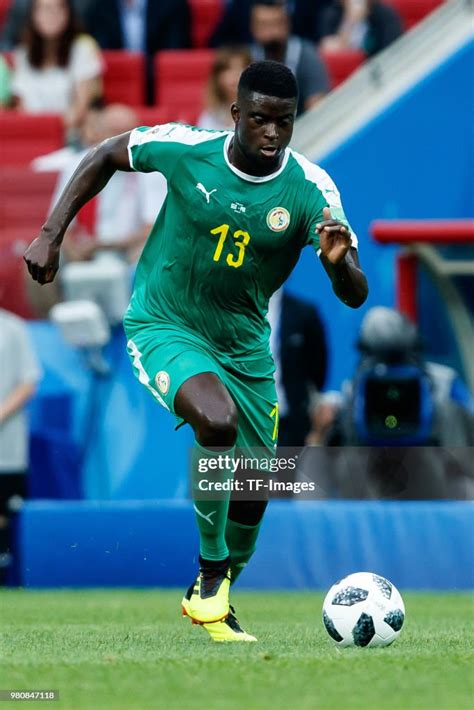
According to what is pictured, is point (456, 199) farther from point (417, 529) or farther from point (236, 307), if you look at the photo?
point (236, 307)

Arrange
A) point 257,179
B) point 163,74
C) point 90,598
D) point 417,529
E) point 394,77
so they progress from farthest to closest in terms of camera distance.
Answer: point 163,74
point 394,77
point 417,529
point 90,598
point 257,179

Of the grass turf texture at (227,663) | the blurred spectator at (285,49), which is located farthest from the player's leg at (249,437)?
the blurred spectator at (285,49)

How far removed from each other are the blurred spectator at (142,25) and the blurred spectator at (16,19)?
0.51 ft

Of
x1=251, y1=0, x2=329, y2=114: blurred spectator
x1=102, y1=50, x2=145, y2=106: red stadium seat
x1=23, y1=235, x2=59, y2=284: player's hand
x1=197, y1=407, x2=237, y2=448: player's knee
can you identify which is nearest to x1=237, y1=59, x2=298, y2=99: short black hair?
x1=23, y1=235, x2=59, y2=284: player's hand

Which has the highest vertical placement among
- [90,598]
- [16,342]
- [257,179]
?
[257,179]

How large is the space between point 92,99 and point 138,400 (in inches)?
113

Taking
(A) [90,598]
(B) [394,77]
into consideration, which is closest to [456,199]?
(B) [394,77]

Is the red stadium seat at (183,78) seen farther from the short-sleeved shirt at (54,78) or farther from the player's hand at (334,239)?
the player's hand at (334,239)

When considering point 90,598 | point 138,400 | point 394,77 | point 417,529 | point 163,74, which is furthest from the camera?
point 163,74

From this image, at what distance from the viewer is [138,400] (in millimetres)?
11953

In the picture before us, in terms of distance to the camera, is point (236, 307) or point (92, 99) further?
point (92, 99)

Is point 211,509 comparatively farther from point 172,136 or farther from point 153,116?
point 153,116

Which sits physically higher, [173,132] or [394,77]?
[173,132]

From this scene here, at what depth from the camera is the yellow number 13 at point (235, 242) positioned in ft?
21.6
